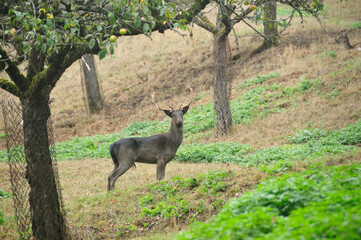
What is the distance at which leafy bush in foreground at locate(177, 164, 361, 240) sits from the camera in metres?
3.58

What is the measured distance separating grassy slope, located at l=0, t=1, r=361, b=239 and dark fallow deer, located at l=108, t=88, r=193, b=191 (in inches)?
19.4

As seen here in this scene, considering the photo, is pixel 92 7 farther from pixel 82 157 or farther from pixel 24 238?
pixel 82 157

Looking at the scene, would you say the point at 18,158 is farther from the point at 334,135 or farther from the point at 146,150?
the point at 334,135

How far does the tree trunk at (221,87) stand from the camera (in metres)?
16.9

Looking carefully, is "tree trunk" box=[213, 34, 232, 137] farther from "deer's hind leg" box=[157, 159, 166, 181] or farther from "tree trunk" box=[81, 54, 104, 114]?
"tree trunk" box=[81, 54, 104, 114]

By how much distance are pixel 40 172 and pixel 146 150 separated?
4.25 metres

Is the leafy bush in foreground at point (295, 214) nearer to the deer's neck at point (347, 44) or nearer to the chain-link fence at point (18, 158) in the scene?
the chain-link fence at point (18, 158)

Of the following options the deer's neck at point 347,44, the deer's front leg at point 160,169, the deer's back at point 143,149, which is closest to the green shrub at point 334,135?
the deer's back at point 143,149

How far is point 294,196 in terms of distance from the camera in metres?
4.91

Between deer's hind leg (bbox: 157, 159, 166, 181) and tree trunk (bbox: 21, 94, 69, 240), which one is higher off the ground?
tree trunk (bbox: 21, 94, 69, 240)

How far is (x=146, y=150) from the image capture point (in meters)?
11.8

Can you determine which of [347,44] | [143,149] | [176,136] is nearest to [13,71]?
[143,149]

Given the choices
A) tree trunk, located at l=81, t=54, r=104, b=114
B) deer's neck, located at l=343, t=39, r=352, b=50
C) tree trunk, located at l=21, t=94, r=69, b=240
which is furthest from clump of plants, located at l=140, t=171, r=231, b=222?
tree trunk, located at l=81, t=54, r=104, b=114

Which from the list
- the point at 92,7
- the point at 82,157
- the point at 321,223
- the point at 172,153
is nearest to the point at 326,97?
the point at 172,153
